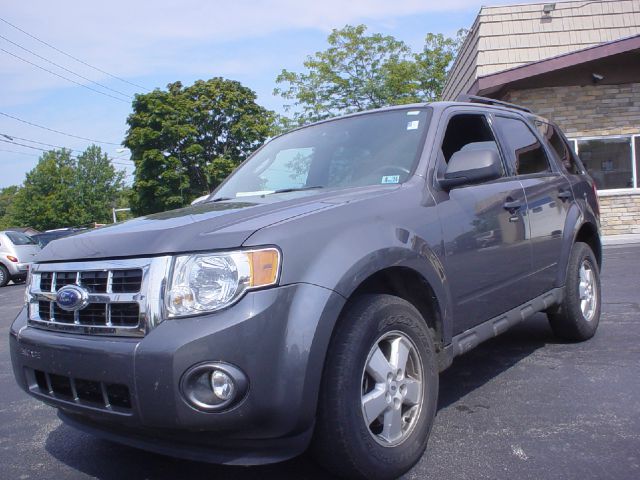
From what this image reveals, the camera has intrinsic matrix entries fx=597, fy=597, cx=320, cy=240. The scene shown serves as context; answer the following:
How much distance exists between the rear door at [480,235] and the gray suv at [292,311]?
14mm

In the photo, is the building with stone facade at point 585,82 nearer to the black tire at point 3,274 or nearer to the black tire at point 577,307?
the black tire at point 577,307

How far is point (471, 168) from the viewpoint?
3.20 metres

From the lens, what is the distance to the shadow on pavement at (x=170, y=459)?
2873 millimetres

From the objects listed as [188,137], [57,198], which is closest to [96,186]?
[57,198]

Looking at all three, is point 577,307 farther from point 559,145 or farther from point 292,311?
point 292,311

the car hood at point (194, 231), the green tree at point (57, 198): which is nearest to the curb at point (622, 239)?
the car hood at point (194, 231)

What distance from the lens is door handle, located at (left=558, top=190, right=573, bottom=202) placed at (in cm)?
452

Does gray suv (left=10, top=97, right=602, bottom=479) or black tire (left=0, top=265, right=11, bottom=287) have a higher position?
gray suv (left=10, top=97, right=602, bottom=479)

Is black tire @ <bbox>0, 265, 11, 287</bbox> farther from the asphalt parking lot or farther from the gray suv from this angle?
the gray suv

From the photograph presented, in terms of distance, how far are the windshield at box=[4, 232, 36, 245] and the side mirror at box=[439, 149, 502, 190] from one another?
1650 cm

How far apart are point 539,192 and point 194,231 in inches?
108

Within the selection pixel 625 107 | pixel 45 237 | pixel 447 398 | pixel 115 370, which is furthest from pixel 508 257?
pixel 45 237

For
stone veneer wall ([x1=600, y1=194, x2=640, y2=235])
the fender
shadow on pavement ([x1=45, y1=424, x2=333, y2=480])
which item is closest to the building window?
stone veneer wall ([x1=600, y1=194, x2=640, y2=235])

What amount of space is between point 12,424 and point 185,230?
7.85 feet
